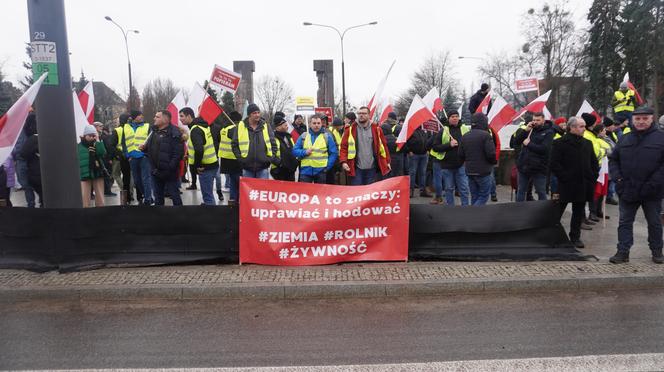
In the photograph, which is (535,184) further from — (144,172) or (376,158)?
(144,172)

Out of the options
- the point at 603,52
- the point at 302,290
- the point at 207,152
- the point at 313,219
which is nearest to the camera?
the point at 302,290

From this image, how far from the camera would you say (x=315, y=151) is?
329 inches

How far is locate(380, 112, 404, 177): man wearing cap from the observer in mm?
10641

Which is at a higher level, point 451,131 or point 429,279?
point 451,131

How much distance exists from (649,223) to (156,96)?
6521 centimetres

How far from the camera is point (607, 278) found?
5.35 metres

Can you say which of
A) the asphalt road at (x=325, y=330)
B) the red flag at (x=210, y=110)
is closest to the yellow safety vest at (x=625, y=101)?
the asphalt road at (x=325, y=330)

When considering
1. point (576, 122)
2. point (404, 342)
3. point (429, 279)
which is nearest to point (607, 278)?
point (429, 279)

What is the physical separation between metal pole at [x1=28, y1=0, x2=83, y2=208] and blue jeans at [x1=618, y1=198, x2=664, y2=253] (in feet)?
21.8

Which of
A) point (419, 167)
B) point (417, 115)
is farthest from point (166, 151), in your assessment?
point (419, 167)

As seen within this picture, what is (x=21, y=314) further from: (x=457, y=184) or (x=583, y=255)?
(x=457, y=184)

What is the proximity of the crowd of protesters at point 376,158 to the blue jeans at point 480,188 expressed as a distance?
0.05 ft

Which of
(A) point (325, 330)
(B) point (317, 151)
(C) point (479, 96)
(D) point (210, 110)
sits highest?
(C) point (479, 96)

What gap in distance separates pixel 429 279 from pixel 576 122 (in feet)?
10.6
